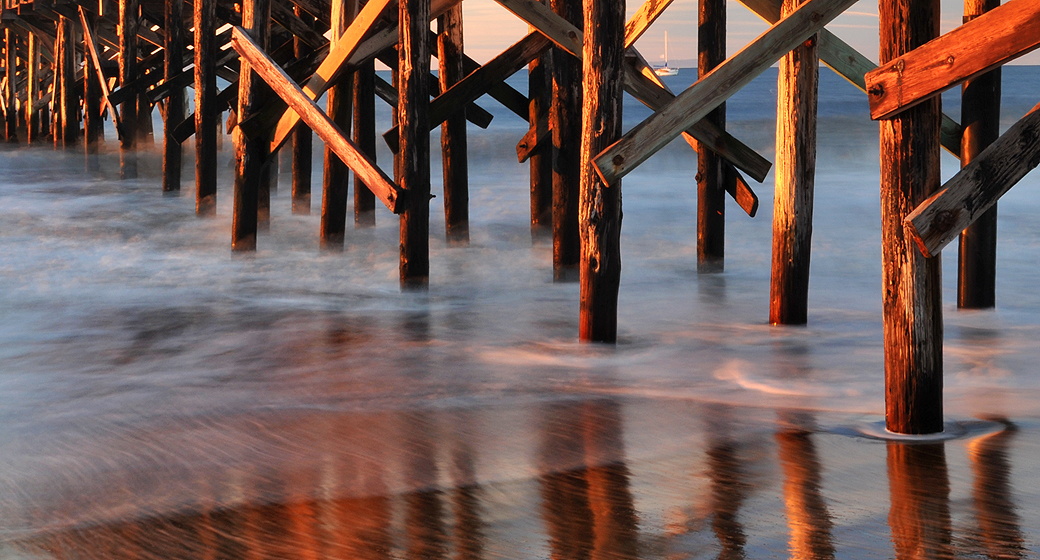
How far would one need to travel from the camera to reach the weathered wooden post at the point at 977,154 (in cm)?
473

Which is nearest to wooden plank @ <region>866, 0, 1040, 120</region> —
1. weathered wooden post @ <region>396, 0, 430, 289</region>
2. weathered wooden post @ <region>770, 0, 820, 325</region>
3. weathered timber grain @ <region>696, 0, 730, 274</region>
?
weathered wooden post @ <region>770, 0, 820, 325</region>

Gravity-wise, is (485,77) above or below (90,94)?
below

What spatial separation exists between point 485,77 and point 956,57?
3.29m

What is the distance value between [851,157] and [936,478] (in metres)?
18.3

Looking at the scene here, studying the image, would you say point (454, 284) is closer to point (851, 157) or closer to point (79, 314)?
point (79, 314)

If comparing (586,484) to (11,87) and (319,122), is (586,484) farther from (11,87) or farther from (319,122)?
(11,87)

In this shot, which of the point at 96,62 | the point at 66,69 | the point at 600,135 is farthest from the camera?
the point at 66,69

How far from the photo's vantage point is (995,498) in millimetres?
2709

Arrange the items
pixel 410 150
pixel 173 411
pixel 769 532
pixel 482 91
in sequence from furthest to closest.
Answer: pixel 482 91
pixel 410 150
pixel 173 411
pixel 769 532

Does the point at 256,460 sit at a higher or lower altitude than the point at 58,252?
lower

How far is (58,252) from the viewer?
7617 millimetres

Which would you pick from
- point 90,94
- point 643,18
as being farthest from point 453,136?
point 90,94

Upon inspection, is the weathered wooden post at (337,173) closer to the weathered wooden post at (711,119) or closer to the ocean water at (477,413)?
the ocean water at (477,413)

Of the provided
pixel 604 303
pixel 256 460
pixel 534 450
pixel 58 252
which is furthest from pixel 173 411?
pixel 58 252
